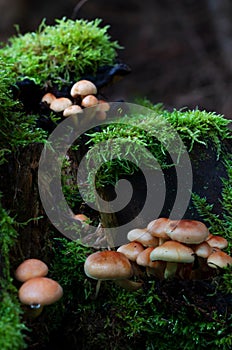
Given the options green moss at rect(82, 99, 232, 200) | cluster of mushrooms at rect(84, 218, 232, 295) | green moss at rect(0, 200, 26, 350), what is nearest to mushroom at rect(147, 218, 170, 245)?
cluster of mushrooms at rect(84, 218, 232, 295)

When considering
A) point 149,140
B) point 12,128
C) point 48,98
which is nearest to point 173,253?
point 149,140

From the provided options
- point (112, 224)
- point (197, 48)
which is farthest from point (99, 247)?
point (197, 48)

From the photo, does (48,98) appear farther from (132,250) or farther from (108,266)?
(108,266)

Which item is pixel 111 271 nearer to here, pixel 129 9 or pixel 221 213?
pixel 221 213

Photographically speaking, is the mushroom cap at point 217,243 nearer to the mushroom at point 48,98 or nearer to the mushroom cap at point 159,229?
the mushroom cap at point 159,229

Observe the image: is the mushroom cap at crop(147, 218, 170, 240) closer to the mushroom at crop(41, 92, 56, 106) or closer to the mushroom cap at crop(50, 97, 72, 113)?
the mushroom cap at crop(50, 97, 72, 113)
